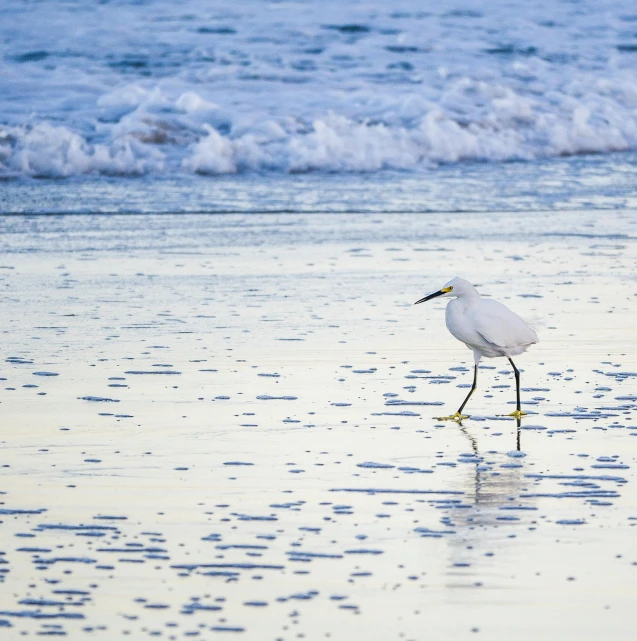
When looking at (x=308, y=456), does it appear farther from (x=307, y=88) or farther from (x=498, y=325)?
(x=307, y=88)

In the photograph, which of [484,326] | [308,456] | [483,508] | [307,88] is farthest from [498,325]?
[307,88]

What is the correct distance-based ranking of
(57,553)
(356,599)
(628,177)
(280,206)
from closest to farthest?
(356,599) < (57,553) < (280,206) < (628,177)

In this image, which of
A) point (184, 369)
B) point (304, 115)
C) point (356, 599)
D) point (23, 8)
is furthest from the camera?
point (23, 8)

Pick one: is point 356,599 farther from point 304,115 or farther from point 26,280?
point 304,115

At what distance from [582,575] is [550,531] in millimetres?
428

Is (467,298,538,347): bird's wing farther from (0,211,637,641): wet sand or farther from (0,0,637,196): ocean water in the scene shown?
(0,0,637,196): ocean water

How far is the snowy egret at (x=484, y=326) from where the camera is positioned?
269 inches

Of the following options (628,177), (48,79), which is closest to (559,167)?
(628,177)

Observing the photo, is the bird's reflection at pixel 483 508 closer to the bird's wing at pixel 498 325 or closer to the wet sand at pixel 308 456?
the wet sand at pixel 308 456

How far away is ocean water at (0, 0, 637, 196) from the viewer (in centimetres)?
1880

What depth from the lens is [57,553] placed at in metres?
4.44

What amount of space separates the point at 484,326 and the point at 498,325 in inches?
2.9

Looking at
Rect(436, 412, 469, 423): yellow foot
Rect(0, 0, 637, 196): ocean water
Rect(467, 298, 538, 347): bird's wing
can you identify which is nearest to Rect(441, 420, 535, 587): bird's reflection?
Rect(436, 412, 469, 423): yellow foot

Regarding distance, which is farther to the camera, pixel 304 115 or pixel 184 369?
pixel 304 115
